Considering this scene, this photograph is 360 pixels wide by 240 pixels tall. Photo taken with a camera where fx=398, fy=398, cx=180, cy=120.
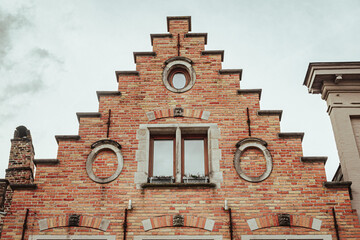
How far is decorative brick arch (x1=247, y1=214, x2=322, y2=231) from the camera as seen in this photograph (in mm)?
8555

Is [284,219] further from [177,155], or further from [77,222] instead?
[77,222]

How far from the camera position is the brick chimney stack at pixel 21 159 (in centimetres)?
1229

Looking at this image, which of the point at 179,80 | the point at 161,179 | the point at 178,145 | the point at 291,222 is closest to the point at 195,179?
the point at 161,179

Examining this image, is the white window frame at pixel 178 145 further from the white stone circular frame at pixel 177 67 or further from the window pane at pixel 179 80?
the window pane at pixel 179 80

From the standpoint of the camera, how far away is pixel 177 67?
10938mm

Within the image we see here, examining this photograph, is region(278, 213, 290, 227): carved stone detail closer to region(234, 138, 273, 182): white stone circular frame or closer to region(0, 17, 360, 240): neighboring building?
region(0, 17, 360, 240): neighboring building

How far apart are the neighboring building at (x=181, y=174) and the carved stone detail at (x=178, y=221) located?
0.02 m

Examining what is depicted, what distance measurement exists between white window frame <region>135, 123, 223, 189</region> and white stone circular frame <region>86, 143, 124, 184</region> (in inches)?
16.8

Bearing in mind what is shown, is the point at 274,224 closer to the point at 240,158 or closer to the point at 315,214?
the point at 315,214

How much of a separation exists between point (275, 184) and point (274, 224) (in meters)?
0.93

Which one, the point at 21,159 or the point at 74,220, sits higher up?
the point at 21,159

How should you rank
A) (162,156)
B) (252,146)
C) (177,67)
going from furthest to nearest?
(177,67) < (162,156) < (252,146)

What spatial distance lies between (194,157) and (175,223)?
70.7 inches

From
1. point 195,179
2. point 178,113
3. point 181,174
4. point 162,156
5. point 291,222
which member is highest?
point 178,113
